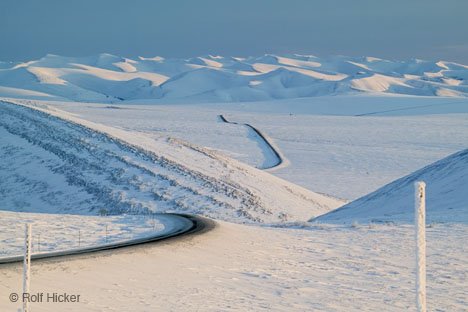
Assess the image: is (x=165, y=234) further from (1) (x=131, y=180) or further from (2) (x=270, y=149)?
(2) (x=270, y=149)

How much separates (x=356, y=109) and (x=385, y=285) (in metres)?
126

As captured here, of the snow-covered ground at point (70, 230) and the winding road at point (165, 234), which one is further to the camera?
the snow-covered ground at point (70, 230)

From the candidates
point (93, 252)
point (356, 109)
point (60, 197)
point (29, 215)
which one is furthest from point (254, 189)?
point (356, 109)

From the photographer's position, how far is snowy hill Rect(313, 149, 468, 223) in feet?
92.3

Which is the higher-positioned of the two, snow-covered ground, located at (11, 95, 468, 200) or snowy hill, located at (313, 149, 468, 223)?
snow-covered ground, located at (11, 95, 468, 200)

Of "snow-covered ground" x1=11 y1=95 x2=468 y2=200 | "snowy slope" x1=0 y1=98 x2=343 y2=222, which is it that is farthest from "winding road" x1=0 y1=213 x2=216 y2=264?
"snow-covered ground" x1=11 y1=95 x2=468 y2=200

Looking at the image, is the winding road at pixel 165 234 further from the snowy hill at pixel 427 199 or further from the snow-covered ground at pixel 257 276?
the snowy hill at pixel 427 199

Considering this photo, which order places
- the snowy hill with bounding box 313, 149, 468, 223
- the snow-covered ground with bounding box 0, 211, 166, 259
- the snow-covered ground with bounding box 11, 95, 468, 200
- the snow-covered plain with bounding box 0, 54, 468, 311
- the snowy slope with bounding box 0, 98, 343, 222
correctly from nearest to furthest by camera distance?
1. the snow-covered plain with bounding box 0, 54, 468, 311
2. the snow-covered ground with bounding box 0, 211, 166, 259
3. the snowy hill with bounding box 313, 149, 468, 223
4. the snowy slope with bounding box 0, 98, 343, 222
5. the snow-covered ground with bounding box 11, 95, 468, 200

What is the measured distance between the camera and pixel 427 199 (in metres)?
31.8

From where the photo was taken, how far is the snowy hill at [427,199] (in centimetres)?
2812

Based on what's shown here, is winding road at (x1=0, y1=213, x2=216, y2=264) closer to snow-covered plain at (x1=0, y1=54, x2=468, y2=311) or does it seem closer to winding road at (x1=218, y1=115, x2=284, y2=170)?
snow-covered plain at (x1=0, y1=54, x2=468, y2=311)

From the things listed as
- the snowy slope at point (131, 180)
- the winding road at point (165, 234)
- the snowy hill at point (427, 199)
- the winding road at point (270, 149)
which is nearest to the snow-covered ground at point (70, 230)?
the winding road at point (165, 234)

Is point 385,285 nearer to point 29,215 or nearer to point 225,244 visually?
point 225,244

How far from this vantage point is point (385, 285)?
606 inches
